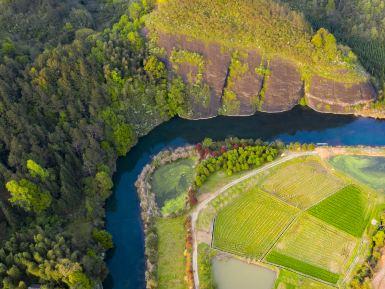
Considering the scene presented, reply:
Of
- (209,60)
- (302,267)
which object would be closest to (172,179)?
(302,267)

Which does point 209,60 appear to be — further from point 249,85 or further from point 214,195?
point 214,195

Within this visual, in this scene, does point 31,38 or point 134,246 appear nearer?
point 134,246

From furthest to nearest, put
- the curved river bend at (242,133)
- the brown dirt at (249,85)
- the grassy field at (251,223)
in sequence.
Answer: the brown dirt at (249,85)
the curved river bend at (242,133)
the grassy field at (251,223)

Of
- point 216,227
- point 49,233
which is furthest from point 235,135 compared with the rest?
point 49,233

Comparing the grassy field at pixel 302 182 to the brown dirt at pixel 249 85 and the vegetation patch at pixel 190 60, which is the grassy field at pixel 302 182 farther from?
the vegetation patch at pixel 190 60

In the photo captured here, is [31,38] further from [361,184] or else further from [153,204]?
[361,184]

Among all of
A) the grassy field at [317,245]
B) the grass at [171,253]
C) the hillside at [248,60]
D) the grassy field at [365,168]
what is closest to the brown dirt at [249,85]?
the hillside at [248,60]
